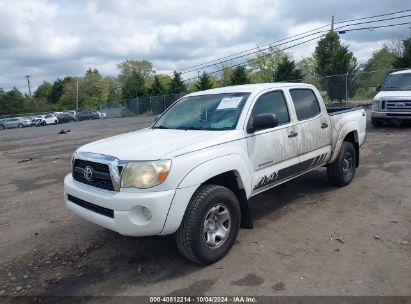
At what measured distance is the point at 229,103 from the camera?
4.79 m

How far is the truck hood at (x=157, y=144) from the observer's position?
3.68 metres

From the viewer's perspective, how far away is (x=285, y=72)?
3344 centimetres

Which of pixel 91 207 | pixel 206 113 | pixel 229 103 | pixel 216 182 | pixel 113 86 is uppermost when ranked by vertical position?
pixel 113 86

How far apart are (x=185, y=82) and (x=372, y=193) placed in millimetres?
42572

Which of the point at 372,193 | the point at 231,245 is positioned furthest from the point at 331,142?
the point at 231,245

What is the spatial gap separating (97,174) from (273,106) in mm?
2431

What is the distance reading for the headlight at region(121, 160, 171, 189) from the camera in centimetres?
354

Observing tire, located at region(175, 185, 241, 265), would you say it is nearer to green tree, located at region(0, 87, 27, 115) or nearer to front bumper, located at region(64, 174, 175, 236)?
front bumper, located at region(64, 174, 175, 236)

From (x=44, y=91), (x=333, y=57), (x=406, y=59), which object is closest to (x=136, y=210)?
(x=406, y=59)

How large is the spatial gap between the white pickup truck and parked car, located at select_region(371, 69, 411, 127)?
826 cm

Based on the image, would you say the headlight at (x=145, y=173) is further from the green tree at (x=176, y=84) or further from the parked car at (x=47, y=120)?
the parked car at (x=47, y=120)

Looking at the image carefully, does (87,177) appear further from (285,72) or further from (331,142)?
(285,72)

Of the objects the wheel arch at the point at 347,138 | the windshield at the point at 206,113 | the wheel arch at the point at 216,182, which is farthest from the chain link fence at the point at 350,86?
the wheel arch at the point at 216,182

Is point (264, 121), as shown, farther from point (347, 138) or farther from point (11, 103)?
point (11, 103)
